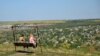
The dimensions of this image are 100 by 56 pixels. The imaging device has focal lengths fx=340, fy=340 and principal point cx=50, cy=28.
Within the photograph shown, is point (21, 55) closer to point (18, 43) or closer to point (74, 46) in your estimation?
point (18, 43)

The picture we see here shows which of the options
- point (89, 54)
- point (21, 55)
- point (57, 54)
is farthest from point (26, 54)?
point (89, 54)

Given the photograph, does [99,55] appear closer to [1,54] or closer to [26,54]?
[26,54]

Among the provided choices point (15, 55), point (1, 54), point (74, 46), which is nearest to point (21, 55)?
point (15, 55)

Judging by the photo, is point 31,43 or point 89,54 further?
point 89,54

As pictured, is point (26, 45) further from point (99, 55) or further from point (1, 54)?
point (99, 55)

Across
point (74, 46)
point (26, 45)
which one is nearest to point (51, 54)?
point (26, 45)

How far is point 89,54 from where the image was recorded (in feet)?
78.1

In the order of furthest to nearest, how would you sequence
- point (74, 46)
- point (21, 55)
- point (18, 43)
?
point (74, 46)
point (18, 43)
point (21, 55)

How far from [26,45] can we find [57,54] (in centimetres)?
216

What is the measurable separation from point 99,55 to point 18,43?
18.5 ft

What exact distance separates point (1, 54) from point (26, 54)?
187 cm

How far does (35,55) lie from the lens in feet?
72.3

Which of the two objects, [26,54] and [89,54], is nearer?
[26,54]

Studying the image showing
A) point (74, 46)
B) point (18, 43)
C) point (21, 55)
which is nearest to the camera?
point (21, 55)
